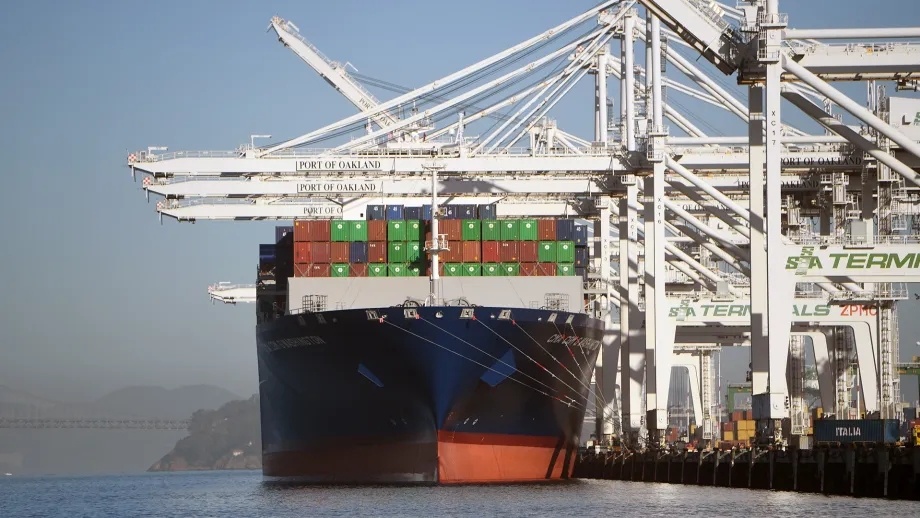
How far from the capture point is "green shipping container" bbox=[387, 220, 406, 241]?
140ft

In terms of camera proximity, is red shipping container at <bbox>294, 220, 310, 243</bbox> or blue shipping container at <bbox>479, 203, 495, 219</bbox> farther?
blue shipping container at <bbox>479, 203, 495, 219</bbox>

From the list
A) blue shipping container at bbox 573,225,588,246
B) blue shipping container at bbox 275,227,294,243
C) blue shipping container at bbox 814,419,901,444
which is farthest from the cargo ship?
blue shipping container at bbox 814,419,901,444

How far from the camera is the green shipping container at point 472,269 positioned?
4250cm

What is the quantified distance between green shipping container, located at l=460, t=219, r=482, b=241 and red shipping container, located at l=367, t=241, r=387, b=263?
2337mm

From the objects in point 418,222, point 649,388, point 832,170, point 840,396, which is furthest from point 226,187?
point 840,396

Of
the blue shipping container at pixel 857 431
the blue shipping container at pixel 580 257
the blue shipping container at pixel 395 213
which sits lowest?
the blue shipping container at pixel 857 431

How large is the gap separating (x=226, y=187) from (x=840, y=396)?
23385mm

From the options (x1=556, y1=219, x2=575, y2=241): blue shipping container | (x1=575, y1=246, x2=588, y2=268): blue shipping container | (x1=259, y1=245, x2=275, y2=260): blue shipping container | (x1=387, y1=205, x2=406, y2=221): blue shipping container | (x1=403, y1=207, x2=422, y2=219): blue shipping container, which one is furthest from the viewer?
(x1=259, y1=245, x2=275, y2=260): blue shipping container

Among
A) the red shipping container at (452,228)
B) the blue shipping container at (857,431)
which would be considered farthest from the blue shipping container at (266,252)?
the blue shipping container at (857,431)

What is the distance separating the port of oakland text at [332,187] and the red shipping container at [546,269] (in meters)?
6.80

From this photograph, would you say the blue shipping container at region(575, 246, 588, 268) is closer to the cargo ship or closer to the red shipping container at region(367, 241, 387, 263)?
the cargo ship

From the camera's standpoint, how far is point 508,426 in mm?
40812

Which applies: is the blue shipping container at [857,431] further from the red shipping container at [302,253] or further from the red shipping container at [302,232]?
the red shipping container at [302,232]

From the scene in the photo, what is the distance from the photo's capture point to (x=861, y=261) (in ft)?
114
